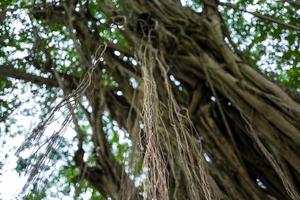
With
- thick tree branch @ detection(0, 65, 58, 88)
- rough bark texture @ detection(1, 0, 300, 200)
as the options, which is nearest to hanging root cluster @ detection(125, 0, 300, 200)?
rough bark texture @ detection(1, 0, 300, 200)

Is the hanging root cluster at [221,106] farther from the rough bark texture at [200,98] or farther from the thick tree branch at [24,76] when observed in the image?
the thick tree branch at [24,76]

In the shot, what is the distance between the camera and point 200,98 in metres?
1.77

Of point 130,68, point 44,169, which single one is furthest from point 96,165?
point 44,169

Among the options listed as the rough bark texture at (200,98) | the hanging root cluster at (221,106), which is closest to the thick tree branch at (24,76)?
the rough bark texture at (200,98)

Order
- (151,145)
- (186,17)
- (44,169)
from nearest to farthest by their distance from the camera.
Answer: (151,145)
(44,169)
(186,17)

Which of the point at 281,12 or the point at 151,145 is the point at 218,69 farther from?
the point at 151,145

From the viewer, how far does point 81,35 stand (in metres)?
2.00

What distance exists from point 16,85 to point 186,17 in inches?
32.0

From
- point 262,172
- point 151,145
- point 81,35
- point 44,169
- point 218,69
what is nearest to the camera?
point 151,145

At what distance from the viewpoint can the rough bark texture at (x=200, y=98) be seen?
148 centimetres

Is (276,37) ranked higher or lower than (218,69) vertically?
higher

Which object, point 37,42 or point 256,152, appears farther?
point 37,42

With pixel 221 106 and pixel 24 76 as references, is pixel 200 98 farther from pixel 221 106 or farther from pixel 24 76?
pixel 24 76

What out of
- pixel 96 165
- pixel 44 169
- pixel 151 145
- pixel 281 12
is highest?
pixel 281 12
